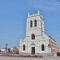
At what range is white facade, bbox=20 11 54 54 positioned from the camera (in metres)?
63.6

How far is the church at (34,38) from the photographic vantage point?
209 ft

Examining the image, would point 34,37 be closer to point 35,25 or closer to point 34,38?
point 34,38

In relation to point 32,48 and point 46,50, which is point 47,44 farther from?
point 32,48

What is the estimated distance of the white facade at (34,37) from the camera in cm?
6362

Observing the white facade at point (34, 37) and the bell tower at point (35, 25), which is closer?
the white facade at point (34, 37)

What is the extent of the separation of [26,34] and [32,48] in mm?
5196

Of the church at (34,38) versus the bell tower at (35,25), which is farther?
the bell tower at (35,25)

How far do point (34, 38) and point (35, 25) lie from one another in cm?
433

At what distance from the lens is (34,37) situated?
6550cm

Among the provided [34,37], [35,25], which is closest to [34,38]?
[34,37]

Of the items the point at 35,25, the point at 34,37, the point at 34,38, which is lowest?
the point at 34,38

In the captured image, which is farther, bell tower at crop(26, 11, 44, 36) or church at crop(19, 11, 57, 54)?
bell tower at crop(26, 11, 44, 36)

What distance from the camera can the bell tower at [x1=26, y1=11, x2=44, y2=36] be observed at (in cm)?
6475

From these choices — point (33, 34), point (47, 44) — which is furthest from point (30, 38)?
point (47, 44)
